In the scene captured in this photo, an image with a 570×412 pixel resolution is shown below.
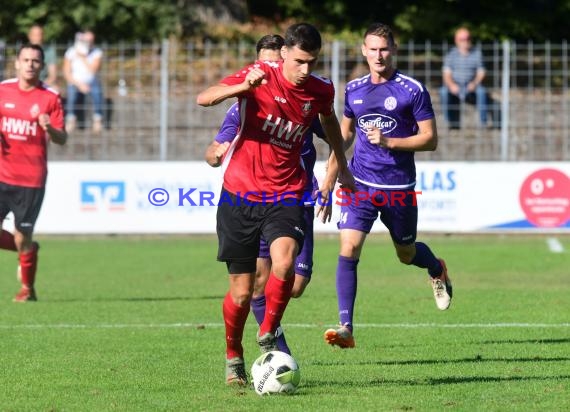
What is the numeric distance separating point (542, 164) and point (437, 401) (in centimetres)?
1293

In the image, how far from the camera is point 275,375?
7242mm

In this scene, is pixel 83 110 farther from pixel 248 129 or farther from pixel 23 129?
pixel 248 129

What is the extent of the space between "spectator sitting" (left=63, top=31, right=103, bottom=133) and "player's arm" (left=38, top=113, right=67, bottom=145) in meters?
9.00

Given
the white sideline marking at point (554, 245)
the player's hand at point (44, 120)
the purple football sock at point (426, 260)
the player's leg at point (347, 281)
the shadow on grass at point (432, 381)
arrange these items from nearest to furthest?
1. the shadow on grass at point (432, 381)
2. the player's leg at point (347, 281)
3. the purple football sock at point (426, 260)
4. the player's hand at point (44, 120)
5. the white sideline marking at point (554, 245)

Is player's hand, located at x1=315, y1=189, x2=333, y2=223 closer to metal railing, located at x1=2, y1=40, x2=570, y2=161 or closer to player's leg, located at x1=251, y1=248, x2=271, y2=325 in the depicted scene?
player's leg, located at x1=251, y1=248, x2=271, y2=325

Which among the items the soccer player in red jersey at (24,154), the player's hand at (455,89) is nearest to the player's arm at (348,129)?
the soccer player in red jersey at (24,154)

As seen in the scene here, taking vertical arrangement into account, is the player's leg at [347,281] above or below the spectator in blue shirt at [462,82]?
below

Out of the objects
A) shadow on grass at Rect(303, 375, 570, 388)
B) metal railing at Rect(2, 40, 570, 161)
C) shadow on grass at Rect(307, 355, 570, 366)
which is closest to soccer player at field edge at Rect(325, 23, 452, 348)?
shadow on grass at Rect(307, 355, 570, 366)

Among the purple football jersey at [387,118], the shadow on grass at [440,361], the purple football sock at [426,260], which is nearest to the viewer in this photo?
the shadow on grass at [440,361]

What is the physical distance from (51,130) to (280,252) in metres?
5.40

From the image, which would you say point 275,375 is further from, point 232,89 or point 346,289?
point 346,289

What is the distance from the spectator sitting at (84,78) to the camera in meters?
21.6

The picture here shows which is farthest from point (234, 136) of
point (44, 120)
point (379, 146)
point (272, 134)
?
point (44, 120)

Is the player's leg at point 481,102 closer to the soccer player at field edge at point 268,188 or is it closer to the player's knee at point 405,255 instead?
the player's knee at point 405,255
